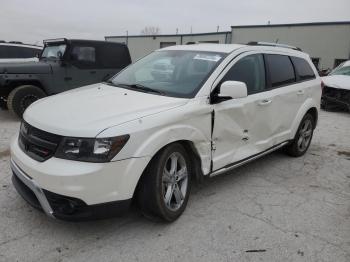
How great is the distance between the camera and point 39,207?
307cm

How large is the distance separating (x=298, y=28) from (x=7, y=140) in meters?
23.0

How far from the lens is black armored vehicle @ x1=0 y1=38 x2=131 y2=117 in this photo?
786 cm

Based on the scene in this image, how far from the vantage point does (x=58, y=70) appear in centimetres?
834

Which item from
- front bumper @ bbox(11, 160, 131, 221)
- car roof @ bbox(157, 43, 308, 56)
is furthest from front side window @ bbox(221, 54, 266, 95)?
front bumper @ bbox(11, 160, 131, 221)

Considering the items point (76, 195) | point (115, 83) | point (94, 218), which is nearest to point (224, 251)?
point (94, 218)

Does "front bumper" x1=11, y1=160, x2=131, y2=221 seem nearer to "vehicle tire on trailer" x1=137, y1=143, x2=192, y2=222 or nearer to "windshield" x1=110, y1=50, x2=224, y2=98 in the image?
"vehicle tire on trailer" x1=137, y1=143, x2=192, y2=222

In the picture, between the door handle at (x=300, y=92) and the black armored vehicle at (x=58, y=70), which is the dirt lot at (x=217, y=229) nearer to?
the door handle at (x=300, y=92)

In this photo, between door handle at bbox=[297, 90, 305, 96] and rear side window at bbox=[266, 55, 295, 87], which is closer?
rear side window at bbox=[266, 55, 295, 87]

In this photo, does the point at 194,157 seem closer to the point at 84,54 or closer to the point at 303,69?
the point at 303,69

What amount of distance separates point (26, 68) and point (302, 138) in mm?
5941

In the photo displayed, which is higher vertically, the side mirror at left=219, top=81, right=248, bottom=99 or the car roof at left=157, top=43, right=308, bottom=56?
the car roof at left=157, top=43, right=308, bottom=56

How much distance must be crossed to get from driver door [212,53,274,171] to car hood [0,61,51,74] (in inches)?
212

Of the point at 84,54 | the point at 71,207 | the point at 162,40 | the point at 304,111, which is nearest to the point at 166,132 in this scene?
the point at 71,207

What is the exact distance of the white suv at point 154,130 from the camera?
2.85 meters
